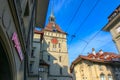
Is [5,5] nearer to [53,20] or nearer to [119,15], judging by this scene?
[119,15]

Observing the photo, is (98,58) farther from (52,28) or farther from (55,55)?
(52,28)

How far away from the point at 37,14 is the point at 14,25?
28.1 feet

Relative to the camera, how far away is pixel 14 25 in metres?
4.83

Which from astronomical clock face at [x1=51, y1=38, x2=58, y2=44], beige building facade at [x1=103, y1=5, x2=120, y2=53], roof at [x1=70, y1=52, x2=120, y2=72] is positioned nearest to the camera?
beige building facade at [x1=103, y1=5, x2=120, y2=53]

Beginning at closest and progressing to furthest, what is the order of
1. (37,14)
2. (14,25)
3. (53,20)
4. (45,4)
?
(14,25), (45,4), (37,14), (53,20)

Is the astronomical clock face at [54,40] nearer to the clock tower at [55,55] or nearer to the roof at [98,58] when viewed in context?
the clock tower at [55,55]

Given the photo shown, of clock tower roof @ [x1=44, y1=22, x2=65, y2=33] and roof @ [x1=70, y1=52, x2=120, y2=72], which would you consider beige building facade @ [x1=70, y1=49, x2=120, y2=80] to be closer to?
roof @ [x1=70, y1=52, x2=120, y2=72]

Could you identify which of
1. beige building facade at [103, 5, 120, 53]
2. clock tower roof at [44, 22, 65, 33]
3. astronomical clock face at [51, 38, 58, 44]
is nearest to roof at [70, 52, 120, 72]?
astronomical clock face at [51, 38, 58, 44]

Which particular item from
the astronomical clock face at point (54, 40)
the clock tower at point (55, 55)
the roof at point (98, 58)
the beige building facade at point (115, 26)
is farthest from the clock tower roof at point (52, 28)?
the beige building facade at point (115, 26)

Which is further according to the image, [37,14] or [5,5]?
[37,14]

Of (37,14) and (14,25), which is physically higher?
(37,14)

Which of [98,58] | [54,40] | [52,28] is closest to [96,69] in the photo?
[98,58]

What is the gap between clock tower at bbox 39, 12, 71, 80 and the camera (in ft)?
104

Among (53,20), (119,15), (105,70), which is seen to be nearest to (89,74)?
(105,70)
